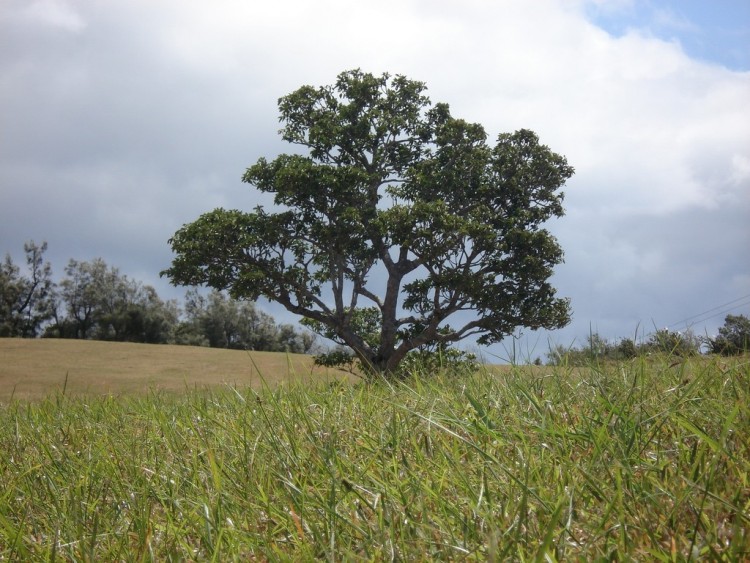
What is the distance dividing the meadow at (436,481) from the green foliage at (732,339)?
1.70ft

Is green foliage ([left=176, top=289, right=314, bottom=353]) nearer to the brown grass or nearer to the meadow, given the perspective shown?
the brown grass

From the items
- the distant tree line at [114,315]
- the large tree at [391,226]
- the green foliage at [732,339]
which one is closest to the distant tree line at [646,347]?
the green foliage at [732,339]

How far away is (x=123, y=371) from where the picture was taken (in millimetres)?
34281

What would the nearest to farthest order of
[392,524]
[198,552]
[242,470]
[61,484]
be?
[392,524]
[198,552]
[242,470]
[61,484]

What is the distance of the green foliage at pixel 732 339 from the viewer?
571cm

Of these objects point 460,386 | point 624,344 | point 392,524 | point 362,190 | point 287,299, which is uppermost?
point 362,190

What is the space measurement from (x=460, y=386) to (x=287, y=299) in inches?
778

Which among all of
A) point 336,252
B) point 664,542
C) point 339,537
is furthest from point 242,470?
point 336,252

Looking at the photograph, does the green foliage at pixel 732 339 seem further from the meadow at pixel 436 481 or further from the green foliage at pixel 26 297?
the green foliage at pixel 26 297

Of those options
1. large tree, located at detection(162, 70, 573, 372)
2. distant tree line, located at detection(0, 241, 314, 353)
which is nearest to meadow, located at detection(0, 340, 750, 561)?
large tree, located at detection(162, 70, 573, 372)

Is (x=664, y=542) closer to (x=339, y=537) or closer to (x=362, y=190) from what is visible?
(x=339, y=537)

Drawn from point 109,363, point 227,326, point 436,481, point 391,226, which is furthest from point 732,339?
point 227,326

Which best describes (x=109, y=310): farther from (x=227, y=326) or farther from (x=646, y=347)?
(x=646, y=347)

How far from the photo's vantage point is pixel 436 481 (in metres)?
3.34
